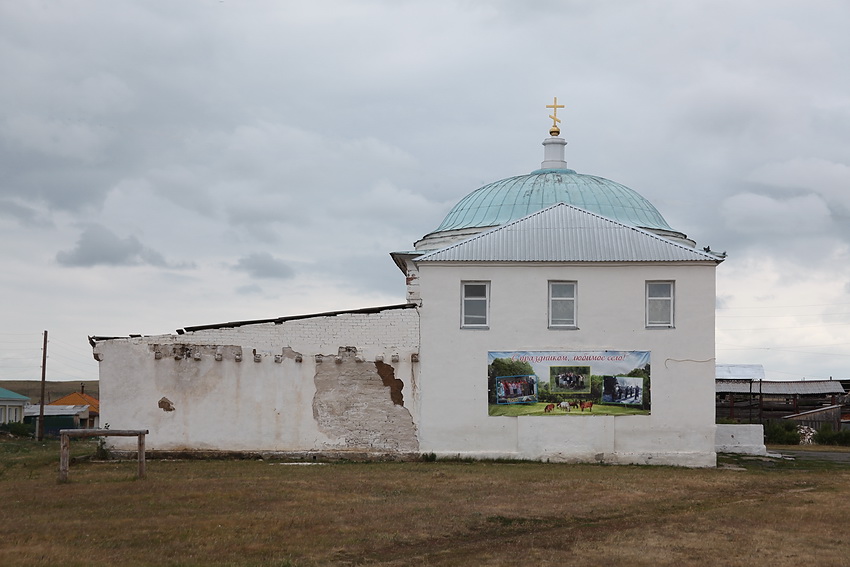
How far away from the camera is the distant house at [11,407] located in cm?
6950

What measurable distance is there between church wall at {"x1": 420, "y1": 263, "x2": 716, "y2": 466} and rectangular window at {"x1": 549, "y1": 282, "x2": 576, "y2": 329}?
18 centimetres

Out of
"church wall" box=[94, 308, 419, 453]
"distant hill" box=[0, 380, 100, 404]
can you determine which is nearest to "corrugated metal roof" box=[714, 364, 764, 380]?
"church wall" box=[94, 308, 419, 453]

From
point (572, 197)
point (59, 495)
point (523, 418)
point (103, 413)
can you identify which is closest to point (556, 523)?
point (59, 495)

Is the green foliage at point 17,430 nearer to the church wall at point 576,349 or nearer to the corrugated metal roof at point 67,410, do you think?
the corrugated metal roof at point 67,410

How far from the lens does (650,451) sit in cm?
2603

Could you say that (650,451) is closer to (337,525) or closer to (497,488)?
(497,488)

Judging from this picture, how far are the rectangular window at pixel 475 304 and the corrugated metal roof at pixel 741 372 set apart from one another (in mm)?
25927

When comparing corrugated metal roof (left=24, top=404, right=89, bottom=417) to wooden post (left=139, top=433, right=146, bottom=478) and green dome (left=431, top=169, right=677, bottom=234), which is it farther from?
wooden post (left=139, top=433, right=146, bottom=478)

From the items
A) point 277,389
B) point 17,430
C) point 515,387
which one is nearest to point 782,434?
point 515,387

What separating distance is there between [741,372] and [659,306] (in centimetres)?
2579

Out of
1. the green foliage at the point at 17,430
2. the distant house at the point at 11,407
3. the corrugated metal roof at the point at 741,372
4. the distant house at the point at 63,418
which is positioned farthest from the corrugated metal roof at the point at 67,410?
the corrugated metal roof at the point at 741,372

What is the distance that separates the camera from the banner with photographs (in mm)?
26000

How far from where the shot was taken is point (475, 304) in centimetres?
2672

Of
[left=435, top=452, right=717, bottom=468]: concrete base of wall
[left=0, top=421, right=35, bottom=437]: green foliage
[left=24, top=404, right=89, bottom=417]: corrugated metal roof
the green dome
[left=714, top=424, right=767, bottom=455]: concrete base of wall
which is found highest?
the green dome
